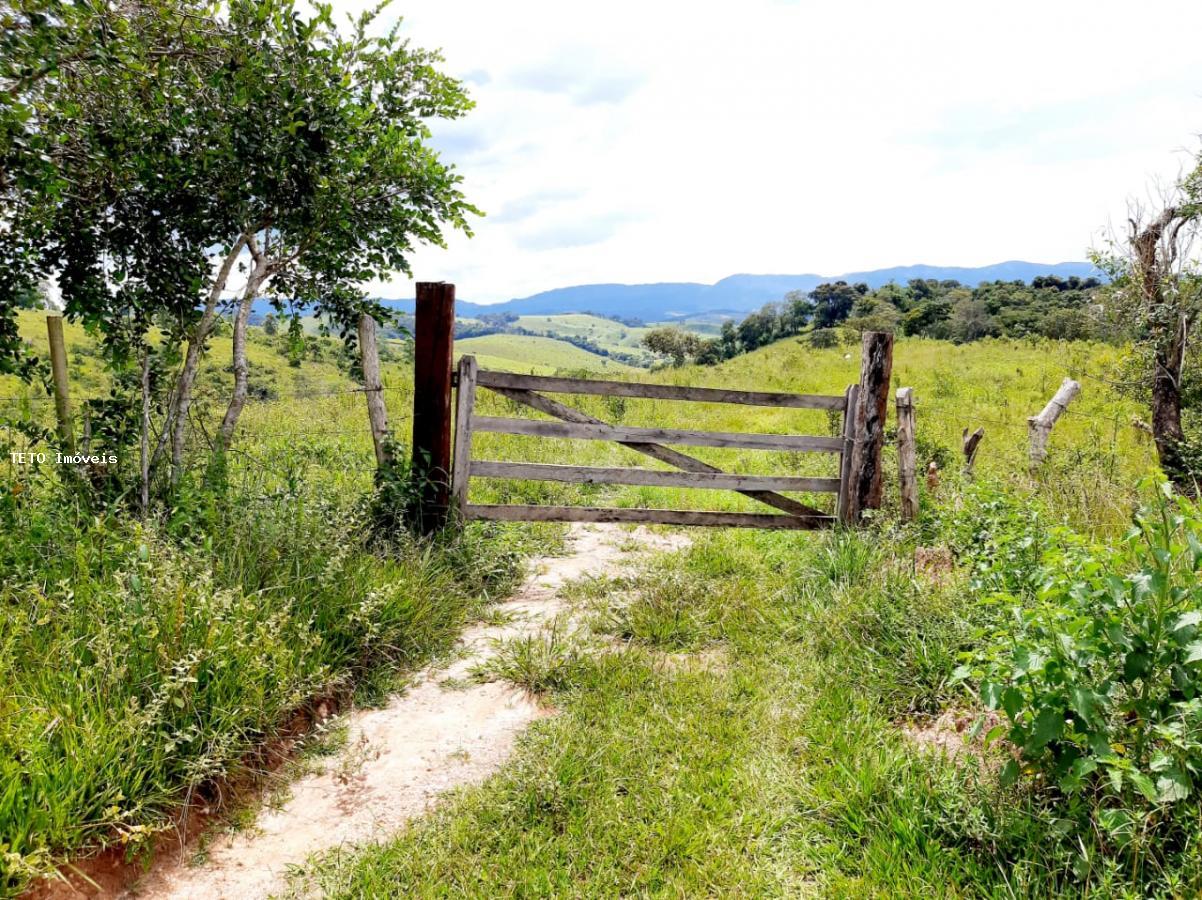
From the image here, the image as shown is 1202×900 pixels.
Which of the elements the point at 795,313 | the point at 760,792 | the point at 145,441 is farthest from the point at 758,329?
the point at 760,792

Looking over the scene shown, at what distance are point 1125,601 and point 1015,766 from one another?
78 centimetres

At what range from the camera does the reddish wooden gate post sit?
19.1 feet

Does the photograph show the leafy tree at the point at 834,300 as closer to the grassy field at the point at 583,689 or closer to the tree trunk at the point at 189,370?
the grassy field at the point at 583,689

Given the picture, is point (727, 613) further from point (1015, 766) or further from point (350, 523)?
point (350, 523)

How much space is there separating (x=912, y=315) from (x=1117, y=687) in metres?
59.6

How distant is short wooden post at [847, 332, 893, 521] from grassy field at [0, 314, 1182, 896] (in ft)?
1.12

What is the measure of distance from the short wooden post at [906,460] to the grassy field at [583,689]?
0.69 ft

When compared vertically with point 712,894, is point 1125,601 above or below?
above

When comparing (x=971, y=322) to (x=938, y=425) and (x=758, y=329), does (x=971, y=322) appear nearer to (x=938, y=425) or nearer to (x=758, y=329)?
(x=758, y=329)

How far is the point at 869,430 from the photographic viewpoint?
6.43 meters

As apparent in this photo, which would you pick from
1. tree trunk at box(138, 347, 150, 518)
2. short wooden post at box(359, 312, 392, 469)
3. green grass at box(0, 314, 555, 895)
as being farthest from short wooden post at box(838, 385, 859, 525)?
tree trunk at box(138, 347, 150, 518)

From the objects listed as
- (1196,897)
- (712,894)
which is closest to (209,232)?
(712,894)

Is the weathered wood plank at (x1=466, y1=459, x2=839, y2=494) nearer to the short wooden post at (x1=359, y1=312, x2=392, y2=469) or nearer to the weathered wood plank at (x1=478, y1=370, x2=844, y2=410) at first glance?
the weathered wood plank at (x1=478, y1=370, x2=844, y2=410)

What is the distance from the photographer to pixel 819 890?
261 centimetres
